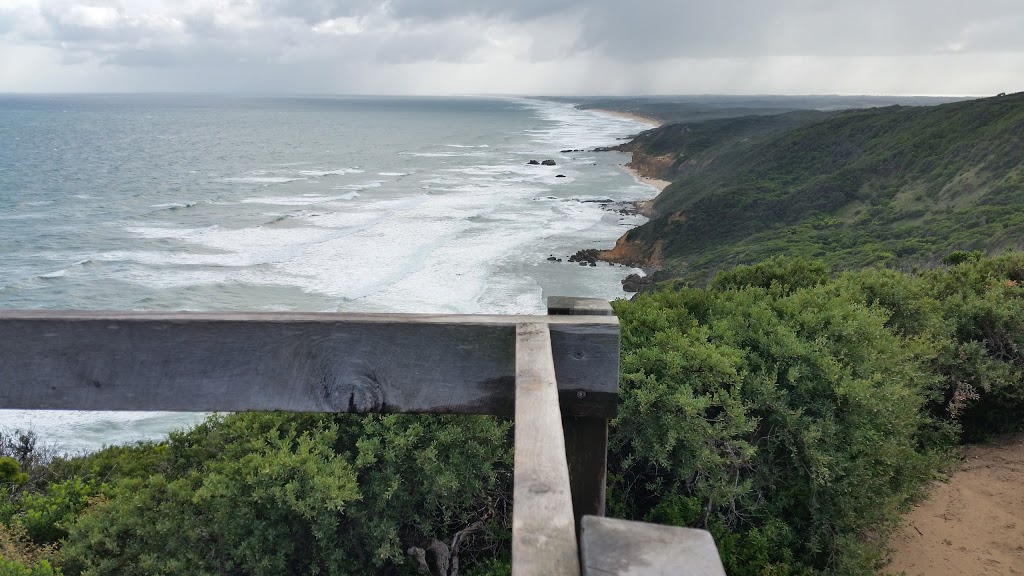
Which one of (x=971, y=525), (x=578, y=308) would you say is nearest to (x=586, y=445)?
(x=578, y=308)

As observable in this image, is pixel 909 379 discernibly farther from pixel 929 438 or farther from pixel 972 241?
pixel 972 241

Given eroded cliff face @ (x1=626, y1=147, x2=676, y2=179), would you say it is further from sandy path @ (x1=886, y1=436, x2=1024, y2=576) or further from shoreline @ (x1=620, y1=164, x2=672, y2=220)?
sandy path @ (x1=886, y1=436, x2=1024, y2=576)

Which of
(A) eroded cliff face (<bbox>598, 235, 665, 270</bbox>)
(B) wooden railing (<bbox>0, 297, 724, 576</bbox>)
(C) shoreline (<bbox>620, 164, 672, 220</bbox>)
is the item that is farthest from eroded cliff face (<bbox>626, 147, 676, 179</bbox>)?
(B) wooden railing (<bbox>0, 297, 724, 576</bbox>)

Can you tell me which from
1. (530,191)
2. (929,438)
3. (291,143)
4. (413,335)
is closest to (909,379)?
(929,438)

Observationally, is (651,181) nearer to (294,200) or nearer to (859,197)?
(859,197)

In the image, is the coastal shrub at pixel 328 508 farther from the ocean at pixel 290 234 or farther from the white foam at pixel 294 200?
the white foam at pixel 294 200
